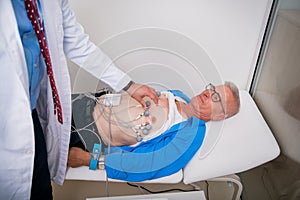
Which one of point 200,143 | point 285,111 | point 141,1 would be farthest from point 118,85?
point 285,111

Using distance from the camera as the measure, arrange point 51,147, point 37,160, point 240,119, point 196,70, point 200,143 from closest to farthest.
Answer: point 37,160, point 51,147, point 200,143, point 240,119, point 196,70

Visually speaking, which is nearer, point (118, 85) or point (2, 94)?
point (2, 94)

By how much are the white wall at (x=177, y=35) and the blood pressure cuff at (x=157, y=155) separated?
34 cm

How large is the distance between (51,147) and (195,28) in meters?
1.02

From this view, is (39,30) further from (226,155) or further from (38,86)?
(226,155)

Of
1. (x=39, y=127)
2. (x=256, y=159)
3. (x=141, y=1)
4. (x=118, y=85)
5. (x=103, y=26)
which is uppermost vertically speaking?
(x=141, y=1)

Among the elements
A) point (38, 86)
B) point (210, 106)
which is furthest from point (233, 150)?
point (38, 86)

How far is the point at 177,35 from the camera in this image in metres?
1.44

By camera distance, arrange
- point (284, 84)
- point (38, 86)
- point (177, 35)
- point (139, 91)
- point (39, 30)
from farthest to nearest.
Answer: point (177, 35)
point (284, 84)
point (139, 91)
point (38, 86)
point (39, 30)

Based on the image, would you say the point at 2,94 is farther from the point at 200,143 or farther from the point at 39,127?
the point at 200,143

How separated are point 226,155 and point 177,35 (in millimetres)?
721

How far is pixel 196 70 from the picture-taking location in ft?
4.63

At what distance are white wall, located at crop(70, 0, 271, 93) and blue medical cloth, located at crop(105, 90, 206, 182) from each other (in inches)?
13.3

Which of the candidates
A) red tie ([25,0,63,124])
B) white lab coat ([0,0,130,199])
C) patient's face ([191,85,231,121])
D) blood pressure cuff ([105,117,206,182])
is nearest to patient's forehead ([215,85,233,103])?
patient's face ([191,85,231,121])
